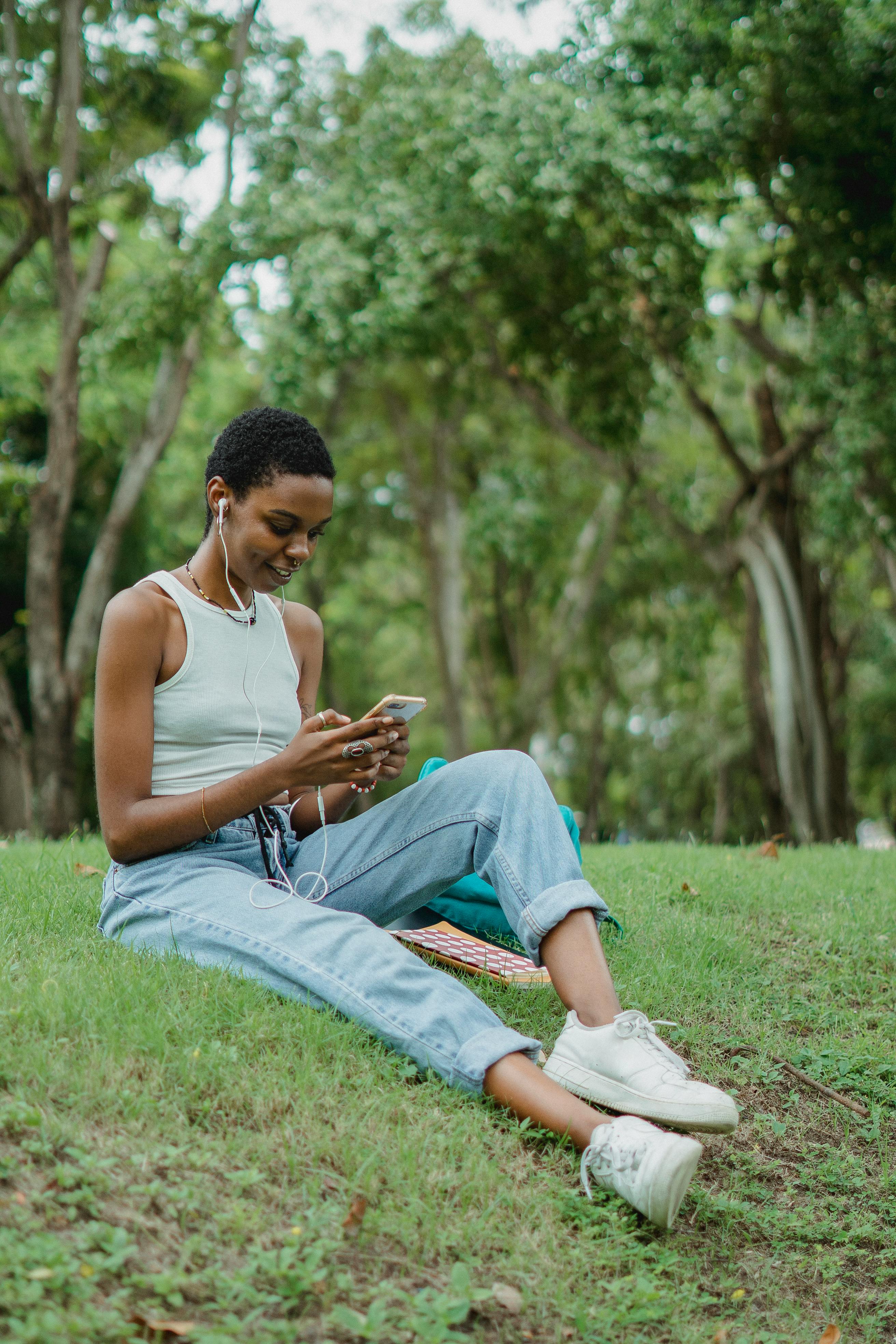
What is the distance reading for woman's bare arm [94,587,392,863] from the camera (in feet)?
10.5

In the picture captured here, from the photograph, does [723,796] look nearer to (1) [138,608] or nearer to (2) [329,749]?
(2) [329,749]

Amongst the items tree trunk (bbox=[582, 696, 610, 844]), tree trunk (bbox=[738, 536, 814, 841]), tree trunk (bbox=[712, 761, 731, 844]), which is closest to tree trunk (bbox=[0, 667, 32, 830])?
tree trunk (bbox=[738, 536, 814, 841])

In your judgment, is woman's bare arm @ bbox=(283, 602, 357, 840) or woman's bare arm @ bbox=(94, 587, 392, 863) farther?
woman's bare arm @ bbox=(283, 602, 357, 840)

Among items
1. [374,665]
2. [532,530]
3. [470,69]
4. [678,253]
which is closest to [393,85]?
[470,69]

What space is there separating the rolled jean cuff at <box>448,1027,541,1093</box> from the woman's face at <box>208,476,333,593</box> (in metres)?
1.44

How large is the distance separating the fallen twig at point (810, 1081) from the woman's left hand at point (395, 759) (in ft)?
4.78

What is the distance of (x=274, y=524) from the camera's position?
344 cm

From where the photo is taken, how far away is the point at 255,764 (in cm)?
351

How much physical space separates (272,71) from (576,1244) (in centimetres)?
1341

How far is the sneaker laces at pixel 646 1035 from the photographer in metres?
2.92

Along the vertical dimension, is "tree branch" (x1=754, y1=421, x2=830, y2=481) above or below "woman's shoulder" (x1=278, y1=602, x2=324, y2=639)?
above

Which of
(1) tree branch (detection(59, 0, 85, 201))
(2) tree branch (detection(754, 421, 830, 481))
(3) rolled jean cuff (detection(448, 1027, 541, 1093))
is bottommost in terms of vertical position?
(3) rolled jean cuff (detection(448, 1027, 541, 1093))

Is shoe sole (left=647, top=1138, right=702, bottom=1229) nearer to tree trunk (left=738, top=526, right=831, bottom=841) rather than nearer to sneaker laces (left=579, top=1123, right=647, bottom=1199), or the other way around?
sneaker laces (left=579, top=1123, right=647, bottom=1199)

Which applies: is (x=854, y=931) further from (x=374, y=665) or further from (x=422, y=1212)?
(x=374, y=665)
